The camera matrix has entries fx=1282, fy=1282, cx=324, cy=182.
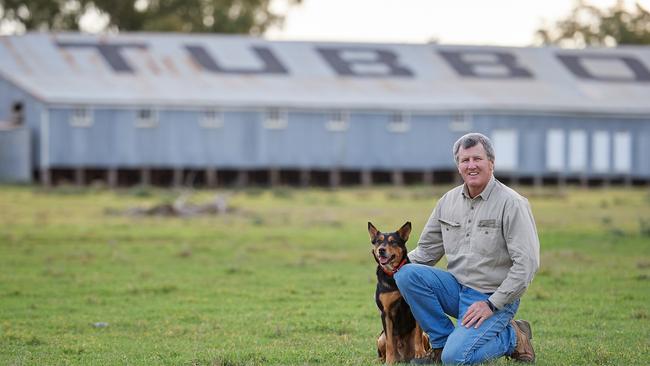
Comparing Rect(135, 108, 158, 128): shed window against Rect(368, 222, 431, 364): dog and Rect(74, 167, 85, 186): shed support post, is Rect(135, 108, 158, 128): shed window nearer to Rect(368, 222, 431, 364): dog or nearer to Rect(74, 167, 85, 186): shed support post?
Rect(74, 167, 85, 186): shed support post

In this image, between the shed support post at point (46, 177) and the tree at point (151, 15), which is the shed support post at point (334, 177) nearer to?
A: the shed support post at point (46, 177)

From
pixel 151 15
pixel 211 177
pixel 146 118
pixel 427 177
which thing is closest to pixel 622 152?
→ pixel 427 177

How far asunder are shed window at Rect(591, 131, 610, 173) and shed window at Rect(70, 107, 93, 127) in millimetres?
20177

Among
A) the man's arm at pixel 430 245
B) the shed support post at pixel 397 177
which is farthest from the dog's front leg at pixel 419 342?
the shed support post at pixel 397 177

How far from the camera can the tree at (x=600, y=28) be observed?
7888 cm

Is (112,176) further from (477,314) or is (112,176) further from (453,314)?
(477,314)

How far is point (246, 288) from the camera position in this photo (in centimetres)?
1694

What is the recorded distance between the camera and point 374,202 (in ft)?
Result: 125

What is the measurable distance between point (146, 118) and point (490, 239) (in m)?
39.8

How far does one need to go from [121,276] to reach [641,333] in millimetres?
8468

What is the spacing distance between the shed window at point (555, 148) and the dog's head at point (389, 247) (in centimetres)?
4257

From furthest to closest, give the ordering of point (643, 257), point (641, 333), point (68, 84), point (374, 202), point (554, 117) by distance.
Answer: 1. point (554, 117)
2. point (68, 84)
3. point (374, 202)
4. point (643, 257)
5. point (641, 333)

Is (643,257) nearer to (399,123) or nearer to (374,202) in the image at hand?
(374,202)

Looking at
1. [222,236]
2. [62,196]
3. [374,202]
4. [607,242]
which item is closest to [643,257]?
[607,242]
